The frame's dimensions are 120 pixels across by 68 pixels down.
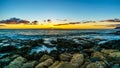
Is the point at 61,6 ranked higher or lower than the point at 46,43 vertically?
higher

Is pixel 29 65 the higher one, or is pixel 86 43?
pixel 86 43

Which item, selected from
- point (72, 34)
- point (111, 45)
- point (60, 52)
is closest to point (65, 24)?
point (72, 34)

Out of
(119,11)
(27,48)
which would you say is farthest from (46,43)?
(119,11)

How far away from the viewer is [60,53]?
7.36 metres

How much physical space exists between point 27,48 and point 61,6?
2545 mm

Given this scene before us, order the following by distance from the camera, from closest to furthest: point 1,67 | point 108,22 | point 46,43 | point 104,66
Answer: point 104,66
point 1,67
point 46,43
point 108,22

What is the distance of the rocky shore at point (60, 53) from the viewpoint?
5.85 meters

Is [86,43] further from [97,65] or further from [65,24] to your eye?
[97,65]

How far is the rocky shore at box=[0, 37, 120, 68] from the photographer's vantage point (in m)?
5.85

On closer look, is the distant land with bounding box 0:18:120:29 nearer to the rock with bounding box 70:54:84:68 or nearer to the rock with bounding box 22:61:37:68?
the rock with bounding box 70:54:84:68

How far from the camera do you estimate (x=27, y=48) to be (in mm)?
8070

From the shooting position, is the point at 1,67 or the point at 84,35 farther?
the point at 84,35

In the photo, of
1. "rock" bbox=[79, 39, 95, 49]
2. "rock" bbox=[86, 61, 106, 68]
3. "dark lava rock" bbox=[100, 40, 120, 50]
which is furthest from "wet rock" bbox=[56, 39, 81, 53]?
"rock" bbox=[86, 61, 106, 68]

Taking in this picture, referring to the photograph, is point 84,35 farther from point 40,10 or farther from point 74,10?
point 40,10
